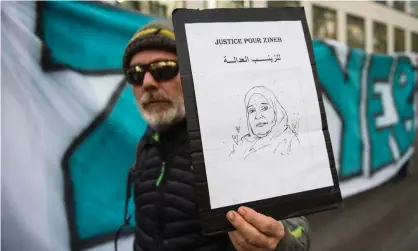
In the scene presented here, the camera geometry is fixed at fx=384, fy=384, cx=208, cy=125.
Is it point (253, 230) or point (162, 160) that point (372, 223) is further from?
point (253, 230)

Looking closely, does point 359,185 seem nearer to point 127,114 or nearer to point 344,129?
point 344,129

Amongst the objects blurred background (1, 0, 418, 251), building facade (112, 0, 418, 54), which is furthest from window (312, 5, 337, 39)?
blurred background (1, 0, 418, 251)

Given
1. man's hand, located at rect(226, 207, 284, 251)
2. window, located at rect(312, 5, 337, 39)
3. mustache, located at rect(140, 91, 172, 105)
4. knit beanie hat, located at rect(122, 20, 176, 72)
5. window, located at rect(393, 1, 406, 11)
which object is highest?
window, located at rect(393, 1, 406, 11)

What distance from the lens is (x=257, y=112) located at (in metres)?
0.69

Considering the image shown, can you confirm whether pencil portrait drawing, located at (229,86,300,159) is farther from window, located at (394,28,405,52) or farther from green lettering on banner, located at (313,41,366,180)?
window, located at (394,28,405,52)

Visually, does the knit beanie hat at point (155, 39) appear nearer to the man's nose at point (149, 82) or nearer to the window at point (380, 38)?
the man's nose at point (149, 82)

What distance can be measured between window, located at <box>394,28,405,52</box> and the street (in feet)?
5.13

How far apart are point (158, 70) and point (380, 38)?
3600mm

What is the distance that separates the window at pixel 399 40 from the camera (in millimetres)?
4150

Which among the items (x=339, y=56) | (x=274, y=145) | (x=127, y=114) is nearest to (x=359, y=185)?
(x=339, y=56)

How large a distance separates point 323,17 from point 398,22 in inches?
56.1

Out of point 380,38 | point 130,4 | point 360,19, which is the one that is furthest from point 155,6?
point 380,38

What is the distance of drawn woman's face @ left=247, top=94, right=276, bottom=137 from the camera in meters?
0.69

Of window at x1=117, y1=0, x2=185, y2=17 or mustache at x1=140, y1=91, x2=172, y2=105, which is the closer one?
mustache at x1=140, y1=91, x2=172, y2=105
